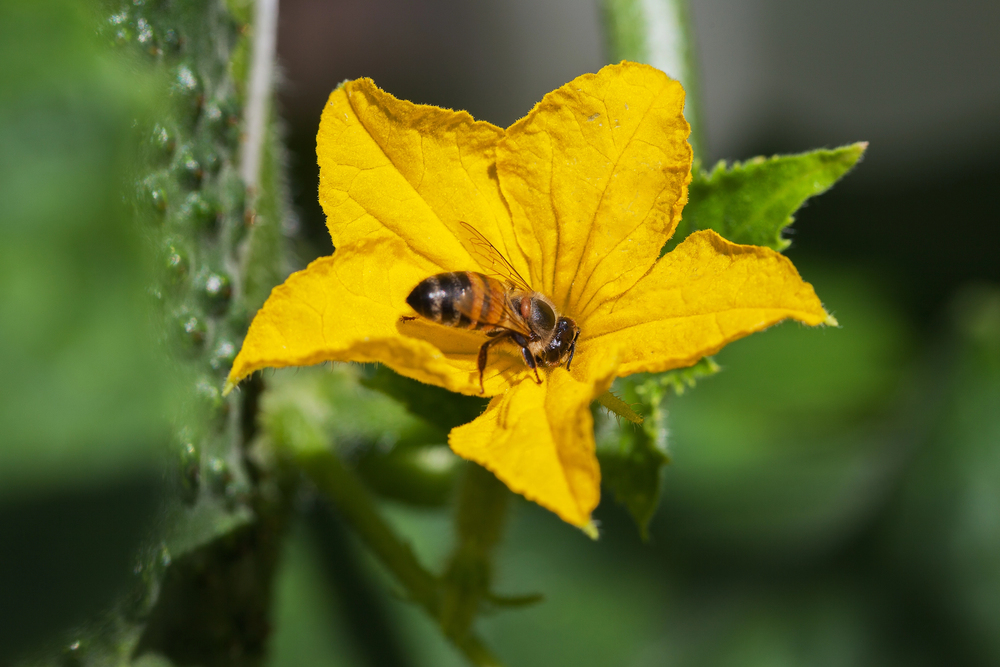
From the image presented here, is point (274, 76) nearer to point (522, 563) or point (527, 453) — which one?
point (527, 453)

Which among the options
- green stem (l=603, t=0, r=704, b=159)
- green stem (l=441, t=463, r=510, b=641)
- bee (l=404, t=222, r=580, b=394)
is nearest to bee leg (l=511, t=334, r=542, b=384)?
bee (l=404, t=222, r=580, b=394)

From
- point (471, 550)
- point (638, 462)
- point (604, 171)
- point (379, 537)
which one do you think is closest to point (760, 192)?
point (604, 171)

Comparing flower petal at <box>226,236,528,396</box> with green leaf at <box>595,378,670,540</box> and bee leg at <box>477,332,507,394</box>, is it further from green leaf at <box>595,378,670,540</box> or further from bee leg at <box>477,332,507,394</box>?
green leaf at <box>595,378,670,540</box>

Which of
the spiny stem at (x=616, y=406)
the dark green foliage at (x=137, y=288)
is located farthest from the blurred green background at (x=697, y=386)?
the spiny stem at (x=616, y=406)

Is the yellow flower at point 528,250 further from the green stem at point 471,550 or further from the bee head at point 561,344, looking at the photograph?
the green stem at point 471,550

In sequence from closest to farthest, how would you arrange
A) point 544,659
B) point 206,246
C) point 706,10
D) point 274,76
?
point 206,246, point 274,76, point 544,659, point 706,10

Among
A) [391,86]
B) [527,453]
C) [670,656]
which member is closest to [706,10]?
[391,86]

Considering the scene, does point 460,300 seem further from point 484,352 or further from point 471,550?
point 471,550
